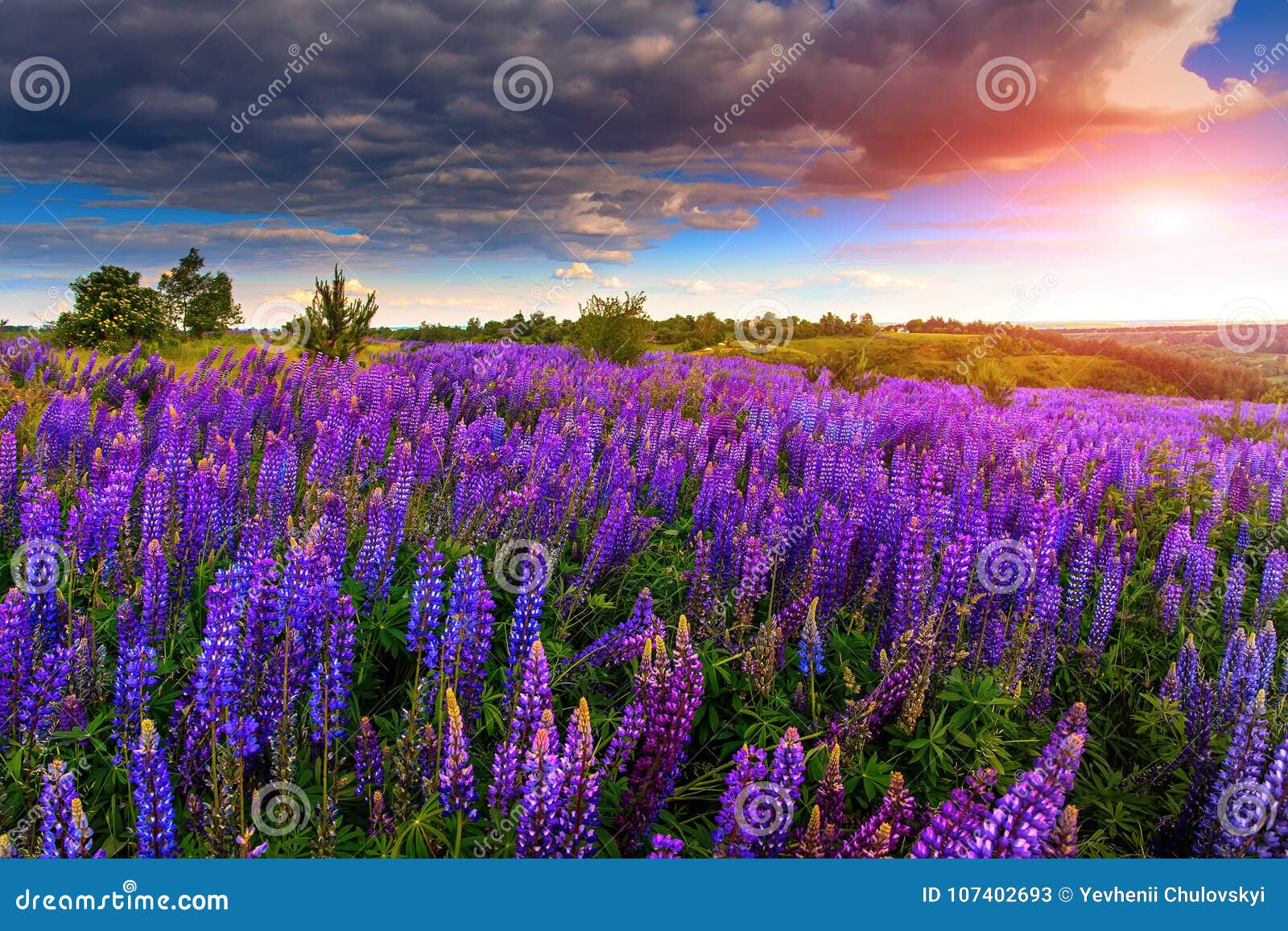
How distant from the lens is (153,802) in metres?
2.42

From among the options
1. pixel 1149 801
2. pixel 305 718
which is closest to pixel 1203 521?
pixel 1149 801

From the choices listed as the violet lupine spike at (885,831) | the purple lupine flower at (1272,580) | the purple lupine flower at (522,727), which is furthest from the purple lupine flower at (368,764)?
the purple lupine flower at (1272,580)

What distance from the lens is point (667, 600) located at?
490cm

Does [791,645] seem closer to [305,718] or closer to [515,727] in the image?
[515,727]

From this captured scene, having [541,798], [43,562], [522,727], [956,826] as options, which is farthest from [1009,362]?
[43,562]

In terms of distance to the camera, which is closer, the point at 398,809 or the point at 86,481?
the point at 398,809

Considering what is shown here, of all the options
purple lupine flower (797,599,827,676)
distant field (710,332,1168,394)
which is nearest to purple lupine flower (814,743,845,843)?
purple lupine flower (797,599,827,676)

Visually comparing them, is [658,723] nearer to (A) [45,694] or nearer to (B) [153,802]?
(B) [153,802]

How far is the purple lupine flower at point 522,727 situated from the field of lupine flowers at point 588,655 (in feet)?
0.05

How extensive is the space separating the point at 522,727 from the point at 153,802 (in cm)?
125

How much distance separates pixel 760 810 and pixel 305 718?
2075 millimetres

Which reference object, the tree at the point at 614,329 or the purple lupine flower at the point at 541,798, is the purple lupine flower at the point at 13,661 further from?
the tree at the point at 614,329

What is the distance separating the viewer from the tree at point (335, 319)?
1516 cm

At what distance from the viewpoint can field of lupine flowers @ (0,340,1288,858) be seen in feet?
8.39
